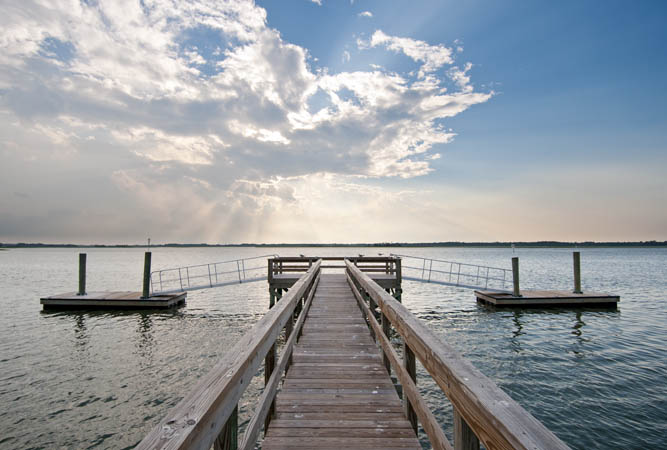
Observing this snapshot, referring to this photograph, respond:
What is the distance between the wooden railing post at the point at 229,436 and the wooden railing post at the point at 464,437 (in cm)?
110

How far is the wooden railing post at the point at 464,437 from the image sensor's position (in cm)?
161

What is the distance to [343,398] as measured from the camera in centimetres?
380

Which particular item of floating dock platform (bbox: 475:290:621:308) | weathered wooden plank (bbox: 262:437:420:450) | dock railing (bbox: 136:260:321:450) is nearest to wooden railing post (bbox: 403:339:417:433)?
weathered wooden plank (bbox: 262:437:420:450)

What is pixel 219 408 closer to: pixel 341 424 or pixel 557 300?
pixel 341 424

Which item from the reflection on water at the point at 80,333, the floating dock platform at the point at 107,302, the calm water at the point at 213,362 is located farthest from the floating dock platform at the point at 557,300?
the reflection on water at the point at 80,333

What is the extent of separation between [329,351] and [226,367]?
3.89m

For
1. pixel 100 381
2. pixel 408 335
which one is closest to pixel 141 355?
pixel 100 381

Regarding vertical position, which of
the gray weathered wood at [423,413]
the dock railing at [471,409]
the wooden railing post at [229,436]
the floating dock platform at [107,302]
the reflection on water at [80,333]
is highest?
the dock railing at [471,409]

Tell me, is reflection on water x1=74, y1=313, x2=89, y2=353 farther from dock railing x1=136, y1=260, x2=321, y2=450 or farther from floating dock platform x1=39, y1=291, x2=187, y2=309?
dock railing x1=136, y1=260, x2=321, y2=450

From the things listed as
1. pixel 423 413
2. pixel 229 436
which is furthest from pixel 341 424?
pixel 229 436

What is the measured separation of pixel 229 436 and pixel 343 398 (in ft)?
7.53

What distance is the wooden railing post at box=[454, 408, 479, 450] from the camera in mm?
1614

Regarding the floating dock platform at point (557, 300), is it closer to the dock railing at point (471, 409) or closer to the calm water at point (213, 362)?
the calm water at point (213, 362)

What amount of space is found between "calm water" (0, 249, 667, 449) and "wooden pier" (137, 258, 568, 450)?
11.0ft
